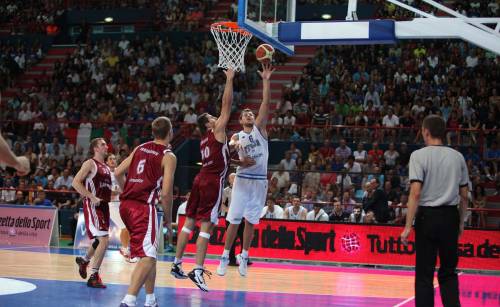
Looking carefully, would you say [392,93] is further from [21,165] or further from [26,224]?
[21,165]

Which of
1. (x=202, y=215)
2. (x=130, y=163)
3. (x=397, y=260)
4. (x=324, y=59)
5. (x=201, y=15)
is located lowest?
(x=397, y=260)

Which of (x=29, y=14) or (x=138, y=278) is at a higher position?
(x=29, y=14)

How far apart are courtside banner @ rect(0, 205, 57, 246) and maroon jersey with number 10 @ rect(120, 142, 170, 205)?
1101 centimetres

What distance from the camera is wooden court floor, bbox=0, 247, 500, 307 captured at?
30.0ft

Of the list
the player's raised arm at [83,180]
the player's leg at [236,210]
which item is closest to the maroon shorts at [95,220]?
the player's raised arm at [83,180]

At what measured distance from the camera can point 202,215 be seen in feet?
32.3

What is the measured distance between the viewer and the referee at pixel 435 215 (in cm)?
699

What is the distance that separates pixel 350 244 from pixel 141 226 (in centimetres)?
908

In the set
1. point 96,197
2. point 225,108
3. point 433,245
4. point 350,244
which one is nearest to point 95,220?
point 96,197

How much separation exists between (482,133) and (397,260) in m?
5.54

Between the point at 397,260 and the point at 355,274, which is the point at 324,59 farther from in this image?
Result: the point at 355,274

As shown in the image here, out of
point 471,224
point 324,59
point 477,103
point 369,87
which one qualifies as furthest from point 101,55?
point 471,224

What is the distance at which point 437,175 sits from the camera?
23.3 ft

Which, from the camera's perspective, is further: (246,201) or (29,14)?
(29,14)
